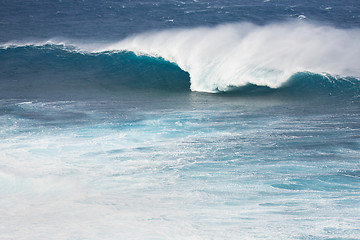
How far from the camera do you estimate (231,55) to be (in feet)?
44.2

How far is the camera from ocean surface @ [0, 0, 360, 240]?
5906 mm

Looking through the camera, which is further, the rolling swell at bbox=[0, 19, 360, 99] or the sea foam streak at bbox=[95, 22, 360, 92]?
the sea foam streak at bbox=[95, 22, 360, 92]

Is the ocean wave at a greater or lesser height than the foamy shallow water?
greater

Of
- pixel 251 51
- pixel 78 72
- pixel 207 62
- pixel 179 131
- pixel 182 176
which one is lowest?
pixel 182 176

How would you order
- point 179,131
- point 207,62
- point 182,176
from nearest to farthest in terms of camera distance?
point 182,176 → point 179,131 → point 207,62

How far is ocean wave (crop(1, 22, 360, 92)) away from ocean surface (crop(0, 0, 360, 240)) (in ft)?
0.16

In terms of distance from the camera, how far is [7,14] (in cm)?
2119

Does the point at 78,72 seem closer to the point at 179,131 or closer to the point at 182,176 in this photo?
the point at 179,131

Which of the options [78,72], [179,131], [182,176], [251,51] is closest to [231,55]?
[251,51]

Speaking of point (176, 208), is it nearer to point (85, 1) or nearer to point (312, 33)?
point (312, 33)

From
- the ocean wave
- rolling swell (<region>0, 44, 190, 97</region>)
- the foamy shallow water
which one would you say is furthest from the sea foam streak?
the foamy shallow water

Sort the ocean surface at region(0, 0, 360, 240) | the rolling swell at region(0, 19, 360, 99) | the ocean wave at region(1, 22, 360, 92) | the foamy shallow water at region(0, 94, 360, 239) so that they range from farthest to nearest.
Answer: the ocean wave at region(1, 22, 360, 92) < the rolling swell at region(0, 19, 360, 99) < the ocean surface at region(0, 0, 360, 240) < the foamy shallow water at region(0, 94, 360, 239)

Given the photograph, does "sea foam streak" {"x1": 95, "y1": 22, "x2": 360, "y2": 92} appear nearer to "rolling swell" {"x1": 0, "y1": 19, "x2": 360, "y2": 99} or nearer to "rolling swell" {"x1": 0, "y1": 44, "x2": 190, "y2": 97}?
"rolling swell" {"x1": 0, "y1": 19, "x2": 360, "y2": 99}

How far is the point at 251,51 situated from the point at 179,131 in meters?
5.58
